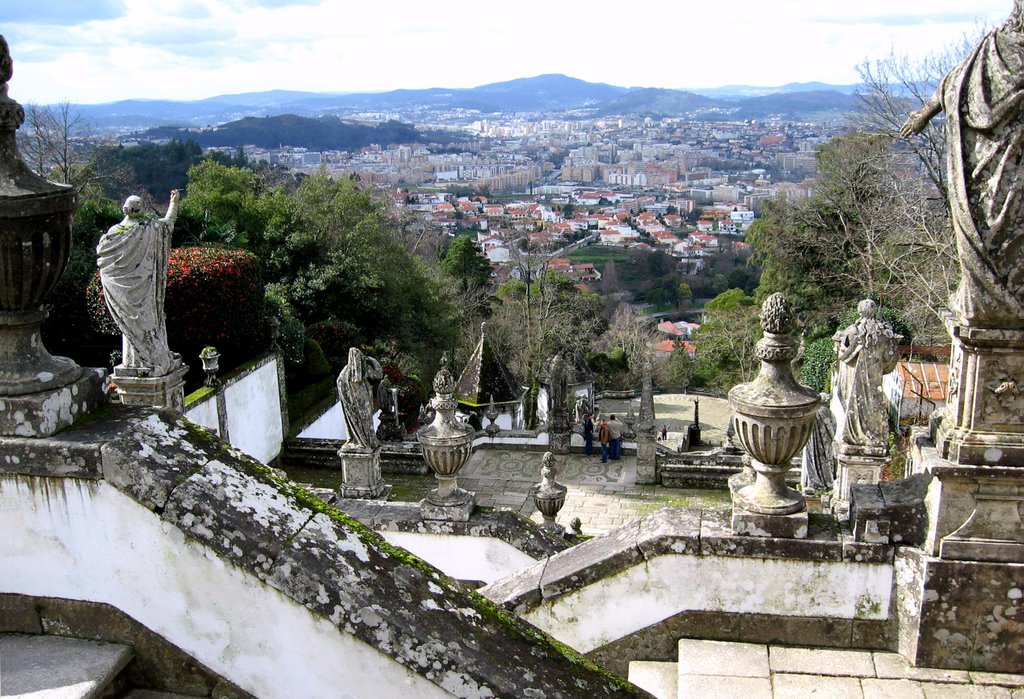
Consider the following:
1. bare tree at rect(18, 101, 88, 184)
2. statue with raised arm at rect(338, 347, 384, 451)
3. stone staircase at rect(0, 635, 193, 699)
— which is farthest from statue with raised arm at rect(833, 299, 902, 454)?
bare tree at rect(18, 101, 88, 184)

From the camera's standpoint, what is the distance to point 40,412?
289 cm

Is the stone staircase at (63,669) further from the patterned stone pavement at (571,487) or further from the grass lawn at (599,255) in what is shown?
the grass lawn at (599,255)

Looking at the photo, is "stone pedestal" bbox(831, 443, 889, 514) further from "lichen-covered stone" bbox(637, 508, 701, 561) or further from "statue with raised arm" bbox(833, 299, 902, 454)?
"lichen-covered stone" bbox(637, 508, 701, 561)

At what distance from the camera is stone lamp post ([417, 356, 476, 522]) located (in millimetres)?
6883

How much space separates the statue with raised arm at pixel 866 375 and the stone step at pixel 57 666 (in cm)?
657

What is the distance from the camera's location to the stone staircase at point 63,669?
2562 mm

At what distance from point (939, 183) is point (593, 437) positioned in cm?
1004

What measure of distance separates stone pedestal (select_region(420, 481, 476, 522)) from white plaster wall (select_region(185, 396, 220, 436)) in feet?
21.4

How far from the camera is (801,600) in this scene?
4625 millimetres

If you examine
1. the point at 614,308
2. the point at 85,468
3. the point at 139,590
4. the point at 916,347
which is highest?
the point at 85,468

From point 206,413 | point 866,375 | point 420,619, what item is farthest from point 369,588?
point 206,413

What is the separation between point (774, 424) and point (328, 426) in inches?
580

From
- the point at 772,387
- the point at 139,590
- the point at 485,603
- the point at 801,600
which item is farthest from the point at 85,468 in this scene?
the point at 801,600

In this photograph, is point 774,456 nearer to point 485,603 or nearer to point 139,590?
point 485,603
